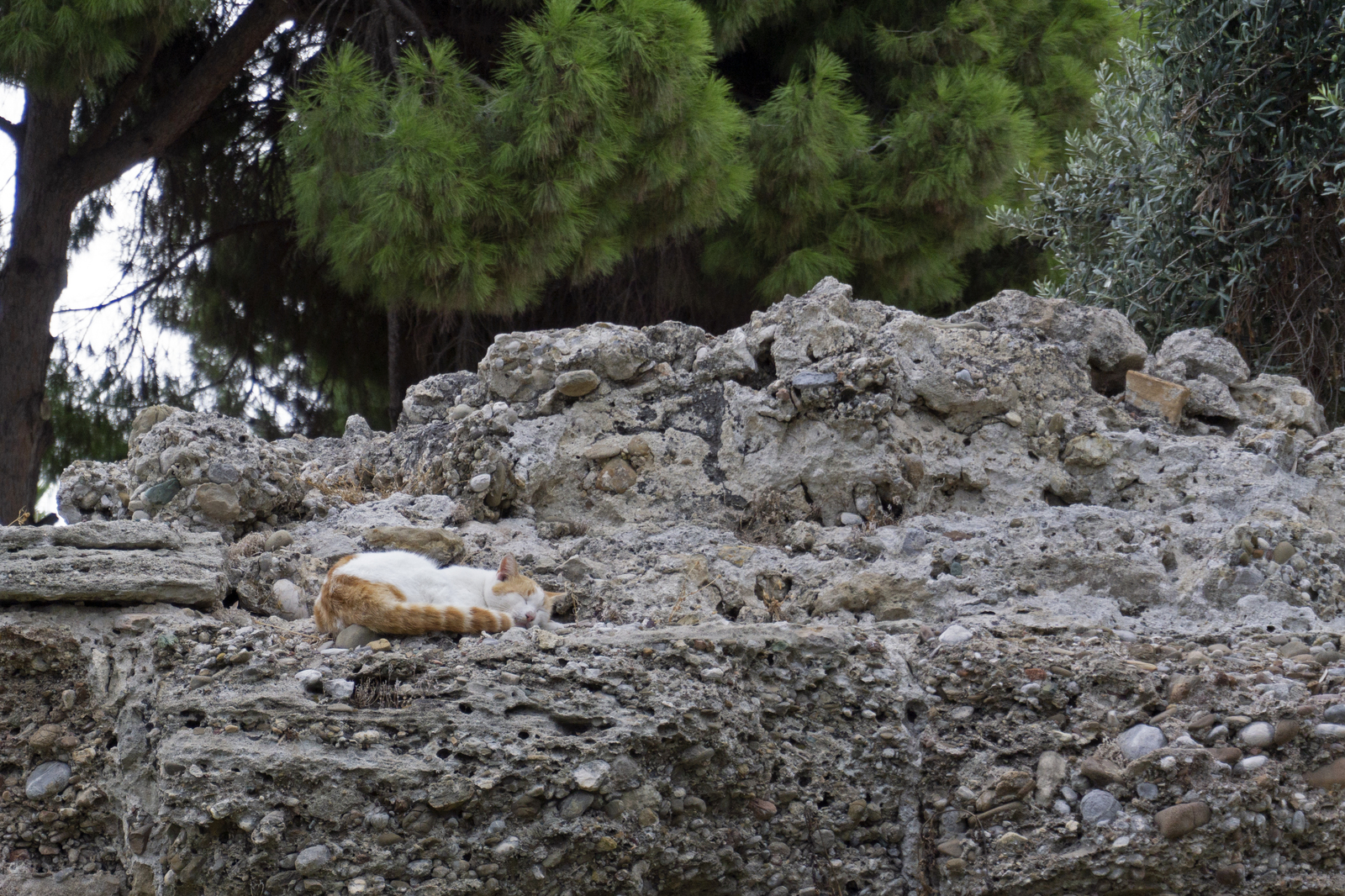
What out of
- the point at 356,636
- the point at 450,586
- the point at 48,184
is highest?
the point at 48,184

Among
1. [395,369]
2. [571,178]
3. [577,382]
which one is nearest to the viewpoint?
[577,382]

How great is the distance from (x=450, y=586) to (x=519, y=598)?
156 mm

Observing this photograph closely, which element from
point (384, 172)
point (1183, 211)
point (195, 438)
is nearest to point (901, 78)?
point (1183, 211)

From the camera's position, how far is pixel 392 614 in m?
2.20

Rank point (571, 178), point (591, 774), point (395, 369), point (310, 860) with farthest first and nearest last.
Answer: point (395, 369) < point (571, 178) < point (591, 774) < point (310, 860)

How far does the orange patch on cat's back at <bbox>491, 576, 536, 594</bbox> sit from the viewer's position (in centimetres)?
237

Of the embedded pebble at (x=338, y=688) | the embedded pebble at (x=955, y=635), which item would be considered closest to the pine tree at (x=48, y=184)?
the embedded pebble at (x=338, y=688)

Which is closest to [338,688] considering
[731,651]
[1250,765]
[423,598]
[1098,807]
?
[423,598]

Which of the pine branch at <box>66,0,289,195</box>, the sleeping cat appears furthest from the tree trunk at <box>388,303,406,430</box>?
the sleeping cat

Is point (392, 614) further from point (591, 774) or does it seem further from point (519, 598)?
point (591, 774)

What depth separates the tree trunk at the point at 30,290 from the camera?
17.2 feet

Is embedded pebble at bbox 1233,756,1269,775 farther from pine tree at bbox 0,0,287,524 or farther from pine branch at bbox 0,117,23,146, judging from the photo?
pine branch at bbox 0,117,23,146

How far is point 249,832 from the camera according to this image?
5.92 ft

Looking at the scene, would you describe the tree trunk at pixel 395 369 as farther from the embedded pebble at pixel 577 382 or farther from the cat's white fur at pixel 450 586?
the cat's white fur at pixel 450 586
